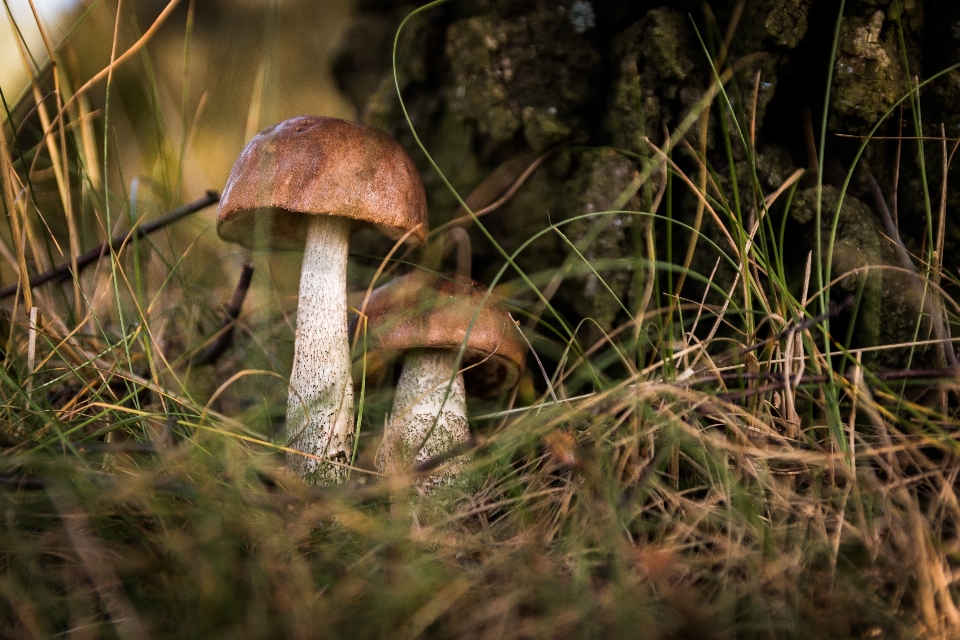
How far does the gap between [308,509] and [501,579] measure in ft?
1.58

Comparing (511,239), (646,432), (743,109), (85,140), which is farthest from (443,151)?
(646,432)

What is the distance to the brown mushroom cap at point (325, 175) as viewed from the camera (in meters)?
1.74

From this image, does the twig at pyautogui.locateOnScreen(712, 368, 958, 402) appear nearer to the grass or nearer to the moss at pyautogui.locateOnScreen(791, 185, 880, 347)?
the grass

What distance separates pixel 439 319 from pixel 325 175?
54cm

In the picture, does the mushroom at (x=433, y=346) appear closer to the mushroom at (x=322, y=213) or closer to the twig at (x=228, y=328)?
the mushroom at (x=322, y=213)

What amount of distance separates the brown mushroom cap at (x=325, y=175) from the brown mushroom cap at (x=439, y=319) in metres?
0.22

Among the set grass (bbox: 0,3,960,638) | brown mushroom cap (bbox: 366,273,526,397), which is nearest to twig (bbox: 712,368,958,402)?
grass (bbox: 0,3,960,638)

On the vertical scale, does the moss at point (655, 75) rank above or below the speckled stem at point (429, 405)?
above

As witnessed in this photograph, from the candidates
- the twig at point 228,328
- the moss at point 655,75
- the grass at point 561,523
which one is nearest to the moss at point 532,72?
the moss at point 655,75

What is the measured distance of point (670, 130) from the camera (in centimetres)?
208

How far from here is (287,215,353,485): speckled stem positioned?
77.0 inches

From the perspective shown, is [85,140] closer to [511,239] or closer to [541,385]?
[511,239]

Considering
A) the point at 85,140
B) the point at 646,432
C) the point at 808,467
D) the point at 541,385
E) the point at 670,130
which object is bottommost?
the point at 541,385

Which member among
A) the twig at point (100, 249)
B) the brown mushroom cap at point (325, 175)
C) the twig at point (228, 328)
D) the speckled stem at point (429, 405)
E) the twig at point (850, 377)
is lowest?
the speckled stem at point (429, 405)
